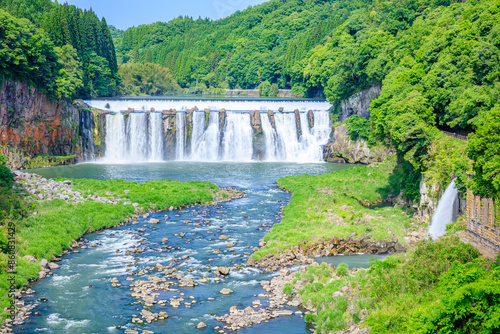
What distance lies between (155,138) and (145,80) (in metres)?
55.3

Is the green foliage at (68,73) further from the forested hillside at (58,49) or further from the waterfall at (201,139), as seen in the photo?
the waterfall at (201,139)

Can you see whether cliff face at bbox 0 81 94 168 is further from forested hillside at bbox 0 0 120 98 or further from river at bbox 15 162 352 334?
river at bbox 15 162 352 334

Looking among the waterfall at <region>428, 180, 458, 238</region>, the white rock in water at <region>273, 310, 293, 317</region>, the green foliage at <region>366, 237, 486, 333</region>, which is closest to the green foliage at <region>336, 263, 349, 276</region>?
the green foliage at <region>366, 237, 486, 333</region>

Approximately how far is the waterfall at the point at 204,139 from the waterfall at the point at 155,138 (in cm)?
431

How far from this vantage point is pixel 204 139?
7031 cm

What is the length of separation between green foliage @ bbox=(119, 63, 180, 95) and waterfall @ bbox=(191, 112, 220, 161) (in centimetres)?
4300

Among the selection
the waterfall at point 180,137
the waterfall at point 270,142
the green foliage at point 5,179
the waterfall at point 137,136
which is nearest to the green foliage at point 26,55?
the waterfall at point 137,136

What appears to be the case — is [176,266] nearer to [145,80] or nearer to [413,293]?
[413,293]

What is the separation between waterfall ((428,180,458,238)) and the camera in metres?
29.9

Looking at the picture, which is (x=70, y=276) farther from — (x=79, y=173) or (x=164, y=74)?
(x=164, y=74)

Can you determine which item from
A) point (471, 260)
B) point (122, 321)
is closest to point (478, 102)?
point (471, 260)

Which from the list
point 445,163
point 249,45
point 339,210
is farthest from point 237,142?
point 249,45

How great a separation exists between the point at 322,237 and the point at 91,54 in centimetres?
7210

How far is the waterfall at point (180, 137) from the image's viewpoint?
70.5m
